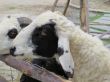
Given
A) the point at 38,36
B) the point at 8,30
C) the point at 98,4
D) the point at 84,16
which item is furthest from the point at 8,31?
the point at 98,4

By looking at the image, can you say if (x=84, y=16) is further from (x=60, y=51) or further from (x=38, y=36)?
(x=60, y=51)

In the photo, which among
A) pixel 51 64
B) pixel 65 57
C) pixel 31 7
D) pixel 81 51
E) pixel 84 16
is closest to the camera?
pixel 65 57

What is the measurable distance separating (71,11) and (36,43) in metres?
8.57

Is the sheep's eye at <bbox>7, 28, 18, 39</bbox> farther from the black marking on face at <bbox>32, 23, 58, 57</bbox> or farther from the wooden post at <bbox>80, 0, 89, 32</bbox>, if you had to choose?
the wooden post at <bbox>80, 0, 89, 32</bbox>

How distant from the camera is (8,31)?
4309mm

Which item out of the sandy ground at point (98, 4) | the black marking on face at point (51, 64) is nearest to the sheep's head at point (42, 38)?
the black marking on face at point (51, 64)

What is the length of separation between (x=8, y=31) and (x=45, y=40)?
1.88ft

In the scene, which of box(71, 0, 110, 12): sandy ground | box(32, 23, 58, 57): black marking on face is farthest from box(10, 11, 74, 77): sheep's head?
box(71, 0, 110, 12): sandy ground

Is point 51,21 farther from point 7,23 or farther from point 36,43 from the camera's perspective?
point 7,23

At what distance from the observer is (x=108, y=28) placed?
945 centimetres

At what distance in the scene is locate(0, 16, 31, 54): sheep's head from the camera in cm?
413

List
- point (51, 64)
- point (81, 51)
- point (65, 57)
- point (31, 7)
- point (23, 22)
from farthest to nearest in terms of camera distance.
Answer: point (31, 7) < point (23, 22) < point (51, 64) < point (81, 51) < point (65, 57)

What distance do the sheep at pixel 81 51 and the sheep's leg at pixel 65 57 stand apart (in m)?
0.02

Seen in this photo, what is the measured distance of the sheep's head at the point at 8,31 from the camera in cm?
413
